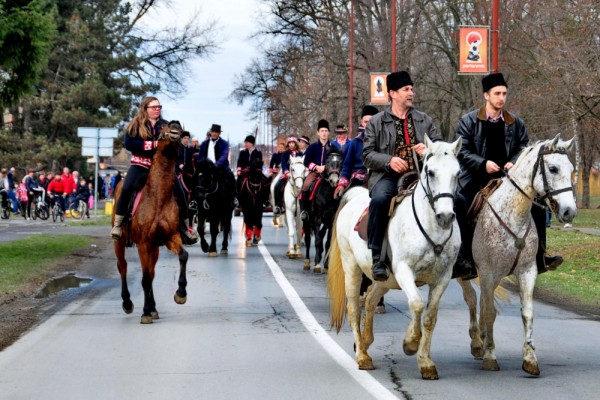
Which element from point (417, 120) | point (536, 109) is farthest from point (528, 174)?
point (536, 109)

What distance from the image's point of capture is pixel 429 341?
931 cm

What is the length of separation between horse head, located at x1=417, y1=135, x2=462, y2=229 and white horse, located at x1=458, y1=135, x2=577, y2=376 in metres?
0.98

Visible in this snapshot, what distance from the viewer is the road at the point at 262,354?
28.8 feet

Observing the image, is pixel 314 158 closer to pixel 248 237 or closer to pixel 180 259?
pixel 248 237

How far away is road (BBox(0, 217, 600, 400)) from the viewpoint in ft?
28.8

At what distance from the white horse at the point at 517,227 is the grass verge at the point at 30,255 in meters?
8.66

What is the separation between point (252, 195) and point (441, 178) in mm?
17248

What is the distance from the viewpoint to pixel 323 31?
195 ft

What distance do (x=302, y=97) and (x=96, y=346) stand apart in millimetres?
58390

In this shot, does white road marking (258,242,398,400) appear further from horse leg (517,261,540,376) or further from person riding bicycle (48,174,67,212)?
person riding bicycle (48,174,67,212)

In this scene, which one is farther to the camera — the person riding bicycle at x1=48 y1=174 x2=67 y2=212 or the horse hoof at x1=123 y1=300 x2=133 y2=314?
the person riding bicycle at x1=48 y1=174 x2=67 y2=212

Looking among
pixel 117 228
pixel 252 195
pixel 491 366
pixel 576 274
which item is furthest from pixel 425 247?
pixel 252 195

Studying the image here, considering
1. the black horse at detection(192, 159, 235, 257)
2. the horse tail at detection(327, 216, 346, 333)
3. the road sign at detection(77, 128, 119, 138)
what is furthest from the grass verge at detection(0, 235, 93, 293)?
the road sign at detection(77, 128, 119, 138)

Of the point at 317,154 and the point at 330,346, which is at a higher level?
the point at 317,154
